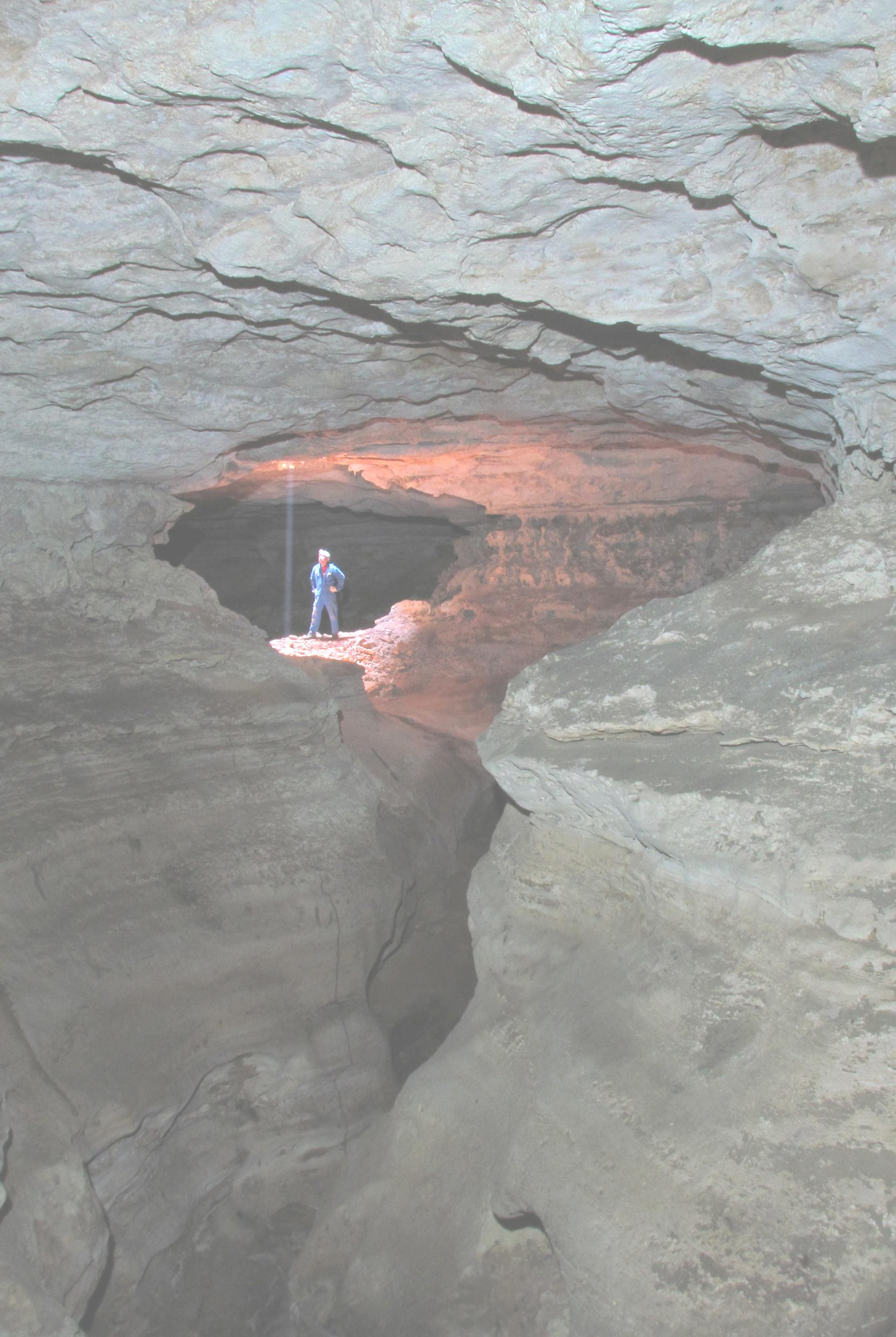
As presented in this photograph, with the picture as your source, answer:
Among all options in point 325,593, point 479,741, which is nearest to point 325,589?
point 325,593

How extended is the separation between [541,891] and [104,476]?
3.14 metres

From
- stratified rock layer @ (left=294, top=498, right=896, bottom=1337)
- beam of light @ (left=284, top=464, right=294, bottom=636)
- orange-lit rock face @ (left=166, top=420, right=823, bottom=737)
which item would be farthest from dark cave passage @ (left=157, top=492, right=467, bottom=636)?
stratified rock layer @ (left=294, top=498, right=896, bottom=1337)

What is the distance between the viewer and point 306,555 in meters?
11.1

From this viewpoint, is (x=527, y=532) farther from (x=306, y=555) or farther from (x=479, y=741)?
(x=479, y=741)

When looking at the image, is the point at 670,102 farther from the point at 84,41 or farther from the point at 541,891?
the point at 541,891

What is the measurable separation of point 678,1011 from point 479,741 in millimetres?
1250

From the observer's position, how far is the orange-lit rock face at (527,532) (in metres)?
6.80

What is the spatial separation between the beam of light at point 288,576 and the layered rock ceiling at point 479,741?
4.78 meters

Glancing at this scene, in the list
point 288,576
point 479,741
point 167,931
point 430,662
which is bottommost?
point 167,931

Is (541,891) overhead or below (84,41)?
below

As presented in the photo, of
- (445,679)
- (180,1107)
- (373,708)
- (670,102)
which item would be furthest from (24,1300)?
(445,679)

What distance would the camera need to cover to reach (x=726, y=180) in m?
2.37

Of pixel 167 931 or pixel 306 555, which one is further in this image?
pixel 306 555

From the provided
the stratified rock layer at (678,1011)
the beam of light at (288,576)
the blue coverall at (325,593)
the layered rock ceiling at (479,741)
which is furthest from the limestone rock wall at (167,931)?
the beam of light at (288,576)
